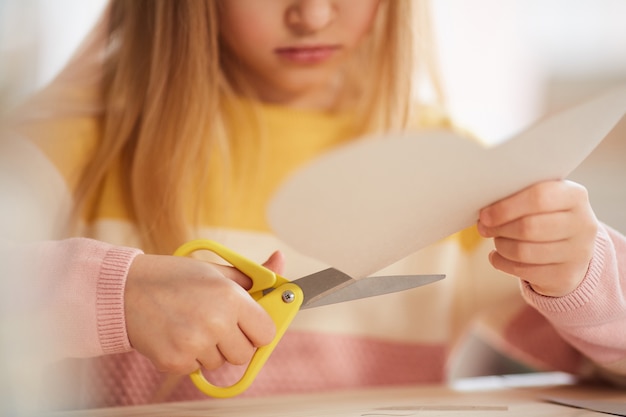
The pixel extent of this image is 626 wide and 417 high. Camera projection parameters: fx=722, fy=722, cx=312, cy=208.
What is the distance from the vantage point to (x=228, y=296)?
12.6 inches

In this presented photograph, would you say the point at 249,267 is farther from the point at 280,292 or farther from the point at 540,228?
the point at 540,228

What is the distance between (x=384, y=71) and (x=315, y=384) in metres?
0.26

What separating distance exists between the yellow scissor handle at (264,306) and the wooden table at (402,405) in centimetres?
4

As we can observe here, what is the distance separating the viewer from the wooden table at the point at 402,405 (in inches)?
14.5

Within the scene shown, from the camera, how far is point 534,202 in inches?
12.5

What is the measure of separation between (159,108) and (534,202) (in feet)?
0.76

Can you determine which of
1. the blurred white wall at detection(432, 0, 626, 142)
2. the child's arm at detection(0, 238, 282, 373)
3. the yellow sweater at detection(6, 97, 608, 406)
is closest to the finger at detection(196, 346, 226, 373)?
the child's arm at detection(0, 238, 282, 373)

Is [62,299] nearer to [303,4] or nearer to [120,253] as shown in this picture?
[120,253]

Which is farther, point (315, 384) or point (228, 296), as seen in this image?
point (315, 384)

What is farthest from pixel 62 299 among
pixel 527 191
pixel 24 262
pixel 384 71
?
pixel 384 71

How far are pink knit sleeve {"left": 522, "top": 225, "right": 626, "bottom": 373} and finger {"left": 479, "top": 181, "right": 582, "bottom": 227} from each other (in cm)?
6

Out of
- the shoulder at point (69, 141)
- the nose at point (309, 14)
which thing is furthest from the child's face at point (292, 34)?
the shoulder at point (69, 141)

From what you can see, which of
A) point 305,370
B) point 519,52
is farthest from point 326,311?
point 519,52

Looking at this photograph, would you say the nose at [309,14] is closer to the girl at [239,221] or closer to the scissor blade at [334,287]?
the girl at [239,221]
